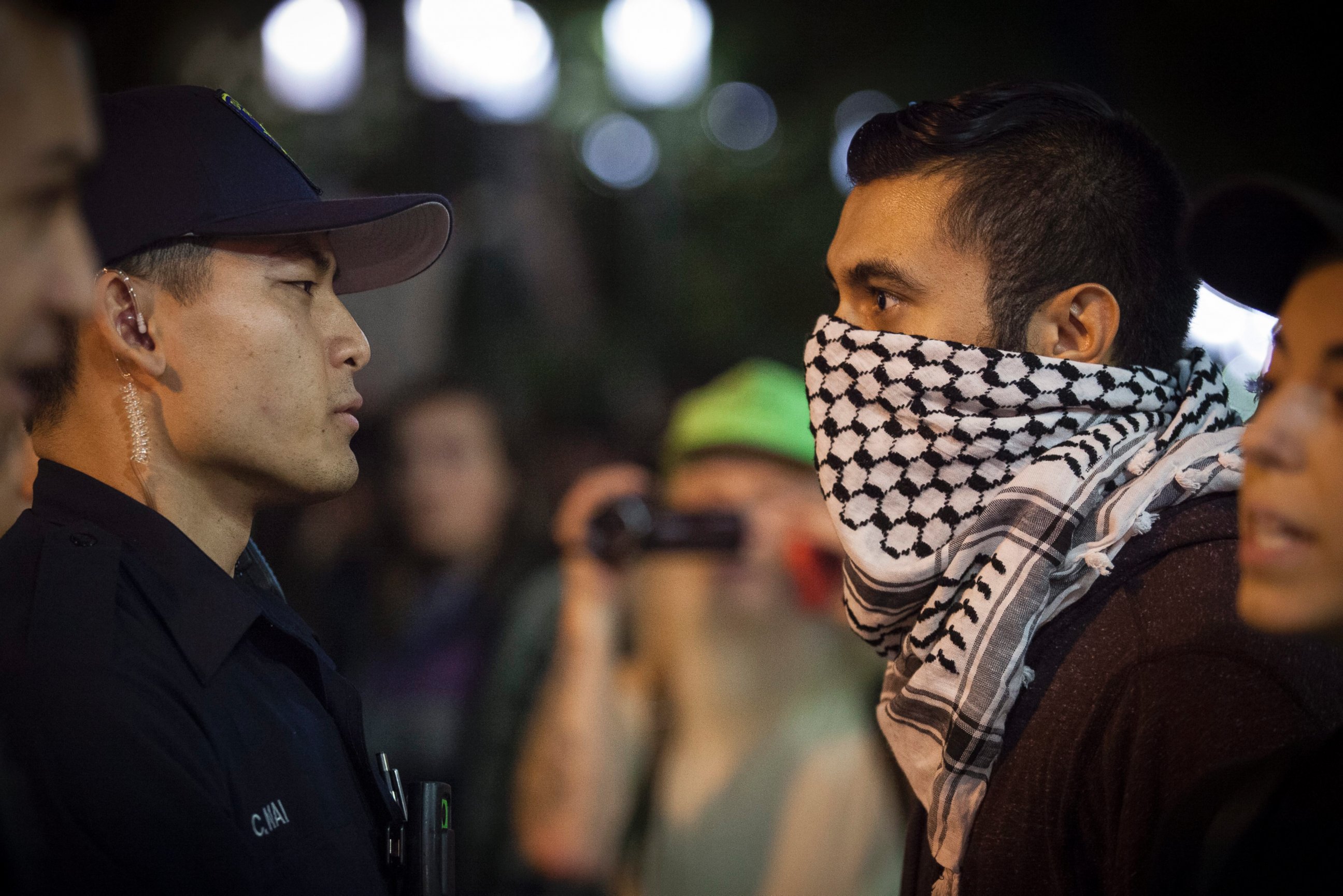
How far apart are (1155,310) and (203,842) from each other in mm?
1967

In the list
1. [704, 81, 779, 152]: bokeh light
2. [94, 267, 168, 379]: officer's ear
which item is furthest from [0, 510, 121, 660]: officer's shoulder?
[704, 81, 779, 152]: bokeh light

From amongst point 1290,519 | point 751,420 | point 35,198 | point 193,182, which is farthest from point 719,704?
point 35,198

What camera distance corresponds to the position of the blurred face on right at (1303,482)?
1250mm

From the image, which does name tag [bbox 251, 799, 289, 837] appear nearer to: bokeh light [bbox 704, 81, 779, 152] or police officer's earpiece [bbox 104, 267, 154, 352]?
police officer's earpiece [bbox 104, 267, 154, 352]

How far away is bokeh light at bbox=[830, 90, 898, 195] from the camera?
10.4m

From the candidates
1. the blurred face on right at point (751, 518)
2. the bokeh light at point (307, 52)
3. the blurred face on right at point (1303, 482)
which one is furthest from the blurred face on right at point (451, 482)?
the bokeh light at point (307, 52)

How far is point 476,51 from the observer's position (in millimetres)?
10023

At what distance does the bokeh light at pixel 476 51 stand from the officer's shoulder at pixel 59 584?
360 inches

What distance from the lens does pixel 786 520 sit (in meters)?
3.87

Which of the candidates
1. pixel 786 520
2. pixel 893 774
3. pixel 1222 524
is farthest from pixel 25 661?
pixel 786 520

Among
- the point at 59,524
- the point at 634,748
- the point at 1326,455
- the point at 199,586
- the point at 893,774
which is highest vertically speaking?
the point at 1326,455

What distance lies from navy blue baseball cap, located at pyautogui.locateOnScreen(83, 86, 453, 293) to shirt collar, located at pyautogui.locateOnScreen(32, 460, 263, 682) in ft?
1.30

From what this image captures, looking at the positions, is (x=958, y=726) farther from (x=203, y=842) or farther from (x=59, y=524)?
(x=59, y=524)

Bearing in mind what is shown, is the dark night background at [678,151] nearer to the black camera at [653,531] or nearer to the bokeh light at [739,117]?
the bokeh light at [739,117]
